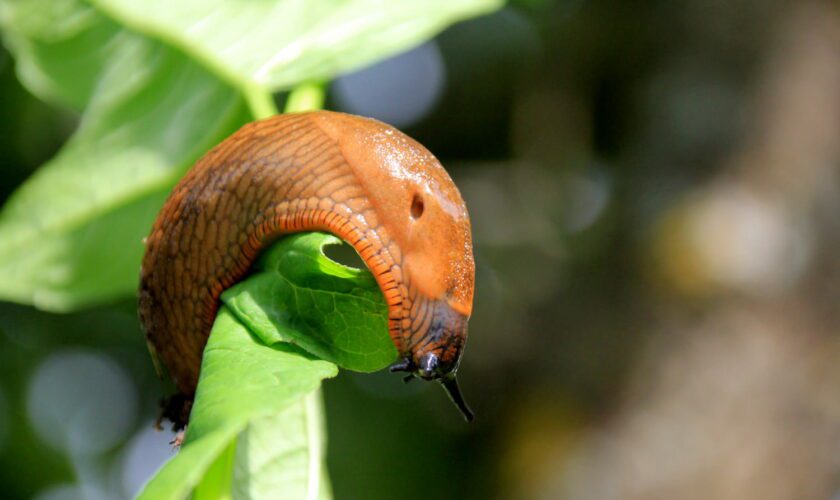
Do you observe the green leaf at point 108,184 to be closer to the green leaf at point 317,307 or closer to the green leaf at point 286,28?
the green leaf at point 286,28

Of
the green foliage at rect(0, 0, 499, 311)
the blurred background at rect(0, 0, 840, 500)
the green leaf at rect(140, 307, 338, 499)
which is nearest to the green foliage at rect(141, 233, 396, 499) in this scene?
the green leaf at rect(140, 307, 338, 499)

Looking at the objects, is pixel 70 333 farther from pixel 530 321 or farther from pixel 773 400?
pixel 773 400

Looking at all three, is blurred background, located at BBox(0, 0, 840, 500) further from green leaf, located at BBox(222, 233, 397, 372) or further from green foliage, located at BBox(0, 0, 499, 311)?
green leaf, located at BBox(222, 233, 397, 372)

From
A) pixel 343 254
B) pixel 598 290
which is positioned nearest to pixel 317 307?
pixel 598 290

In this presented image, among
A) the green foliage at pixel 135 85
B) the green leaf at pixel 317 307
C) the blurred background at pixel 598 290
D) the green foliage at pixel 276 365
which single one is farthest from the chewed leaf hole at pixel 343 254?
the green leaf at pixel 317 307

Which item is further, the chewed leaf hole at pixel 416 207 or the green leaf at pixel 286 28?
the green leaf at pixel 286 28

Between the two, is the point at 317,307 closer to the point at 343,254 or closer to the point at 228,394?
the point at 228,394
